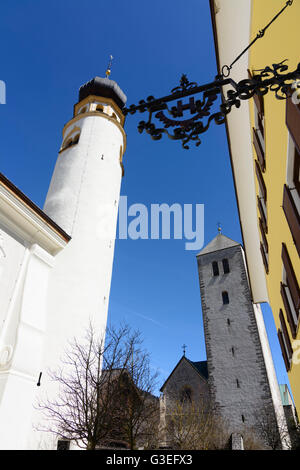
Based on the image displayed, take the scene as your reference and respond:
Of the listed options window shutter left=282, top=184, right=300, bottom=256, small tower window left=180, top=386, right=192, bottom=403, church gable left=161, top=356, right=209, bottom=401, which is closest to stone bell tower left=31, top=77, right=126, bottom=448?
window shutter left=282, top=184, right=300, bottom=256

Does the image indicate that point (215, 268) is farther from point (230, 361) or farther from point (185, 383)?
point (185, 383)

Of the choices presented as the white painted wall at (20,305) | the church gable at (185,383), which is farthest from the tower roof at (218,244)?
the white painted wall at (20,305)

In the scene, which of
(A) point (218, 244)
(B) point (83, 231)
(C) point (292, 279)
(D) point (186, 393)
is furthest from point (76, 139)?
(D) point (186, 393)

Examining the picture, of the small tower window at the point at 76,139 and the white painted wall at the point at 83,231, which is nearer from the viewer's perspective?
the white painted wall at the point at 83,231

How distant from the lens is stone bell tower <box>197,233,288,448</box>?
30047mm

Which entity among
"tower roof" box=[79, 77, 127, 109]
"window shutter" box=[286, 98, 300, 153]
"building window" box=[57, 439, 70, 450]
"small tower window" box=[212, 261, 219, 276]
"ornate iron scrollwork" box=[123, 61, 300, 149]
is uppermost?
"tower roof" box=[79, 77, 127, 109]

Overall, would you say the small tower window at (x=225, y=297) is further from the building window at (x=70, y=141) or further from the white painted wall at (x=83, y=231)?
the building window at (x=70, y=141)

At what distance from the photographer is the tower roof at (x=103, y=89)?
85.9 ft

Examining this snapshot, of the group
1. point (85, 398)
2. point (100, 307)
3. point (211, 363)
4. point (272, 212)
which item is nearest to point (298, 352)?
point (272, 212)

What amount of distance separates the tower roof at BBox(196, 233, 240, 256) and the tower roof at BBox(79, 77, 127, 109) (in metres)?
27.1

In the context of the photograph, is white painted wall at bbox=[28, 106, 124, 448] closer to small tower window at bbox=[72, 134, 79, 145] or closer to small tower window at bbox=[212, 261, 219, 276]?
small tower window at bbox=[72, 134, 79, 145]

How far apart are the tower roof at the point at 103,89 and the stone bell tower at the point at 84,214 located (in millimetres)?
126

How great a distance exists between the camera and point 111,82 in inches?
1054

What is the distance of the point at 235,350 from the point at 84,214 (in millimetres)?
26238
